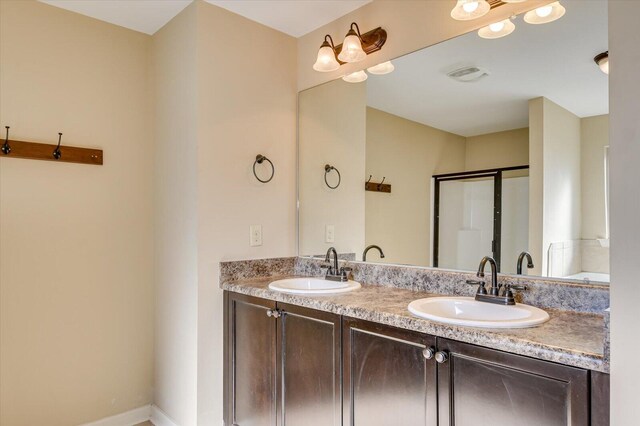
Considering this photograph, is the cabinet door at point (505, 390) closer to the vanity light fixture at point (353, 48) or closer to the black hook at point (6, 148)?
the vanity light fixture at point (353, 48)

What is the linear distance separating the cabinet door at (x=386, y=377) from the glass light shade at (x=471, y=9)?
1.26m

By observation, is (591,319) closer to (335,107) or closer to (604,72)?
(604,72)

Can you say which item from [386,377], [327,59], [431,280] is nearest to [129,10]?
[327,59]

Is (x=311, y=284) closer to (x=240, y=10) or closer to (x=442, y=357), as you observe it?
(x=442, y=357)

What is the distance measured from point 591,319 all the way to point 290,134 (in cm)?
180

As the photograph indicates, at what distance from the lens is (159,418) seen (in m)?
2.33

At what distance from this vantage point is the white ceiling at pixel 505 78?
57.4 inches

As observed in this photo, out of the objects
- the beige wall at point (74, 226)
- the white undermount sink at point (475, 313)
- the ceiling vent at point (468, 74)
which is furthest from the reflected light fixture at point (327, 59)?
the white undermount sink at point (475, 313)

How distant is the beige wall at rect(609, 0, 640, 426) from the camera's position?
93 centimetres

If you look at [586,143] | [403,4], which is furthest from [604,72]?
[403,4]

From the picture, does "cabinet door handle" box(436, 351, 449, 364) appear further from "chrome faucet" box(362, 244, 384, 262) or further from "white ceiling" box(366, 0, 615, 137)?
"white ceiling" box(366, 0, 615, 137)

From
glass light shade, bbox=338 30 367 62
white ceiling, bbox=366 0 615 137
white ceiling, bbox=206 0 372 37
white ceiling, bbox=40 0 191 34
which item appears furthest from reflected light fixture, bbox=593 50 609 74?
white ceiling, bbox=40 0 191 34

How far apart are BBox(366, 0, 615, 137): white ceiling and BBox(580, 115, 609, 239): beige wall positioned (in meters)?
0.05

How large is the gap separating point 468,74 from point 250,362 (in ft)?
5.69
